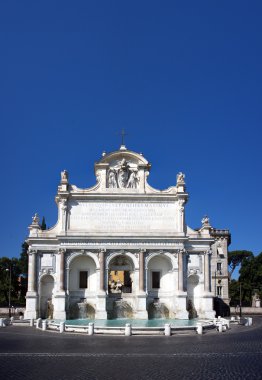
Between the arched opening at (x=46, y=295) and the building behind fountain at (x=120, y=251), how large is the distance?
0.10 meters

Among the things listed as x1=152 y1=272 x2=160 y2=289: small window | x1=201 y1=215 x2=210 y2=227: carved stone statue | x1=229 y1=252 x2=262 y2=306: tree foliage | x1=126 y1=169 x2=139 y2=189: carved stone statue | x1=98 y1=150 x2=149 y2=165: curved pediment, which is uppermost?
x1=98 y1=150 x2=149 y2=165: curved pediment

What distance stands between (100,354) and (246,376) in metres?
7.98

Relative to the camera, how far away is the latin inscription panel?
4775 centimetres

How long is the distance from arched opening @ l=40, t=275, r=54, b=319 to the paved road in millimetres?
16388

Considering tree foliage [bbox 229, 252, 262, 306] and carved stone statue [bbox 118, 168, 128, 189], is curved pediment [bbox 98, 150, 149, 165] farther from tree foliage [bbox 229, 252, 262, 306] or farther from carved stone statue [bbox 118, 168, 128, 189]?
tree foliage [bbox 229, 252, 262, 306]

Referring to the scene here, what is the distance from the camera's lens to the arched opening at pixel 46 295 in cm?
4703

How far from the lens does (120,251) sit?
153ft

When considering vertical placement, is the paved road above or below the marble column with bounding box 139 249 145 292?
below

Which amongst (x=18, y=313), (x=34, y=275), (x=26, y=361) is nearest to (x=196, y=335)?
(x=26, y=361)

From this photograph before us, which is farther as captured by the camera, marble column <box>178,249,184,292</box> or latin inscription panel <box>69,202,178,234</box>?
latin inscription panel <box>69,202,178,234</box>

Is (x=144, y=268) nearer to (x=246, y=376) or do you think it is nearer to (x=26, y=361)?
(x=26, y=361)

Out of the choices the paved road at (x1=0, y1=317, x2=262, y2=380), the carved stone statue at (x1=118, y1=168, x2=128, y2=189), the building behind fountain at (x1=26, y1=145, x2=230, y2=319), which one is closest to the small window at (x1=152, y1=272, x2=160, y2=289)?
the building behind fountain at (x1=26, y1=145, x2=230, y2=319)

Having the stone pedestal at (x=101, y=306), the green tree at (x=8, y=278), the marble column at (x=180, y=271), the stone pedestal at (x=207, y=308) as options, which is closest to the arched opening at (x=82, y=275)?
the stone pedestal at (x=101, y=306)

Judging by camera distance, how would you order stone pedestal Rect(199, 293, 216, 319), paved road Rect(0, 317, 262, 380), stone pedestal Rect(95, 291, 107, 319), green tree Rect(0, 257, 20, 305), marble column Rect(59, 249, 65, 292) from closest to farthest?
paved road Rect(0, 317, 262, 380) < stone pedestal Rect(95, 291, 107, 319) < marble column Rect(59, 249, 65, 292) < stone pedestal Rect(199, 293, 216, 319) < green tree Rect(0, 257, 20, 305)
